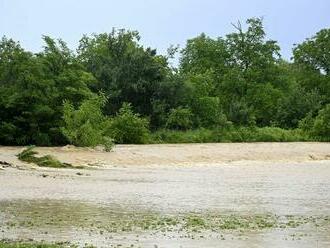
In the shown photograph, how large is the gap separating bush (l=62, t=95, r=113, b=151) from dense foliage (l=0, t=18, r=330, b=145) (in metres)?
0.06

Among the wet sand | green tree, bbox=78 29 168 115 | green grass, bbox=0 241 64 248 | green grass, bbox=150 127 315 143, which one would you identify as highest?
green tree, bbox=78 29 168 115

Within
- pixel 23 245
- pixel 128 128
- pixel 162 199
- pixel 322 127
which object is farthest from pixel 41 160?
pixel 322 127

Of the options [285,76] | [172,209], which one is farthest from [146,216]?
[285,76]

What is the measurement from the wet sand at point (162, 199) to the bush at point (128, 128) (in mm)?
8444

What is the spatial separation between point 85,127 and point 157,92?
752 inches

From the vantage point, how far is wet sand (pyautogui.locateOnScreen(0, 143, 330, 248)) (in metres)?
13.0

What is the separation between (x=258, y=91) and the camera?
267 ft

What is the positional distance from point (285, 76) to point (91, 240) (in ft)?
258

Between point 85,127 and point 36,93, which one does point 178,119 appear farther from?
point 85,127

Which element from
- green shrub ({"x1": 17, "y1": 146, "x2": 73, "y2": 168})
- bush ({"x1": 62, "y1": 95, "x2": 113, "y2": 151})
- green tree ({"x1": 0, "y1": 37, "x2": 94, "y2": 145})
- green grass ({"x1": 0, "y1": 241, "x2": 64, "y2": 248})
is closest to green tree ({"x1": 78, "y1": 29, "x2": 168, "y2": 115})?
green tree ({"x1": 0, "y1": 37, "x2": 94, "y2": 145})

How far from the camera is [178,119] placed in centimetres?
5634

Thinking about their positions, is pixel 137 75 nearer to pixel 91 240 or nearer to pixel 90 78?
pixel 90 78

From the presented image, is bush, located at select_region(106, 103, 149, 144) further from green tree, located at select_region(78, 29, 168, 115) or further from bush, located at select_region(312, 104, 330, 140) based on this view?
bush, located at select_region(312, 104, 330, 140)

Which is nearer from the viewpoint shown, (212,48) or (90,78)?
(90,78)
